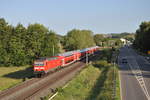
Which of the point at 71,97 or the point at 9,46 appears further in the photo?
the point at 9,46

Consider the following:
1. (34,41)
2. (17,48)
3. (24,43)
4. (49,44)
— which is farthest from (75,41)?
(17,48)

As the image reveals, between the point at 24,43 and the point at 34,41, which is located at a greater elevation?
the point at 34,41

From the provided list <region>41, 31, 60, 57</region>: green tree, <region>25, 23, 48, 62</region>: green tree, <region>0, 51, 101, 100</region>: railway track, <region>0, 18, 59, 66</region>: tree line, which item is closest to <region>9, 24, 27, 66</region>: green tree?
<region>0, 18, 59, 66</region>: tree line

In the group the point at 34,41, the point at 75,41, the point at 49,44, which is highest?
the point at 75,41

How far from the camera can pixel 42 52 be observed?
206 ft

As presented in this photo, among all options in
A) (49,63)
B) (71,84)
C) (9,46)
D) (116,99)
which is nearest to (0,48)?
(9,46)

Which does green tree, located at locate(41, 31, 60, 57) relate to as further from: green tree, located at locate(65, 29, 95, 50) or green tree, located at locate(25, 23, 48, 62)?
green tree, located at locate(65, 29, 95, 50)

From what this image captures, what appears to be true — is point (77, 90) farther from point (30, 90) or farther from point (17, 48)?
point (17, 48)

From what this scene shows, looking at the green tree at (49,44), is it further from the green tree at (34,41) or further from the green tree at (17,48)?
the green tree at (17,48)

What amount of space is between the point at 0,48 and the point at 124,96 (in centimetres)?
4319

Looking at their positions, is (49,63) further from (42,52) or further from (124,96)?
(42,52)

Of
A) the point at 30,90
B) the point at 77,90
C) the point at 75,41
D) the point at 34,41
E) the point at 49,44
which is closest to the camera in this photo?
the point at 30,90

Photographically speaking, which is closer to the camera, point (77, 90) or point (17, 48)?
point (77, 90)

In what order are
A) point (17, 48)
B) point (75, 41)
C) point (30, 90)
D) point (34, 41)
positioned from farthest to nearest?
point (75, 41)
point (34, 41)
point (17, 48)
point (30, 90)
